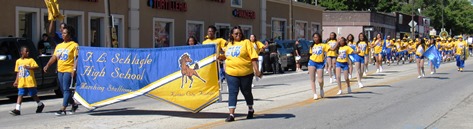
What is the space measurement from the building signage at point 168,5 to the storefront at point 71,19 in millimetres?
1740

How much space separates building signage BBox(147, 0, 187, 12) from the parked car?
14.3 meters

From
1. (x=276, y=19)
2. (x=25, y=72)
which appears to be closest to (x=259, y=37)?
(x=276, y=19)

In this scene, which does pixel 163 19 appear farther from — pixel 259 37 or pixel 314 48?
pixel 314 48

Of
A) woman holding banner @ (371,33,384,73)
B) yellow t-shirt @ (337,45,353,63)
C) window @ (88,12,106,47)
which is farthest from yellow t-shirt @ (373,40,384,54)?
window @ (88,12,106,47)

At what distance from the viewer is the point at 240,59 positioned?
416 inches

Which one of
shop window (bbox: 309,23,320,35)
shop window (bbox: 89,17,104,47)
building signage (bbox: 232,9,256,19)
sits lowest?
shop window (bbox: 89,17,104,47)

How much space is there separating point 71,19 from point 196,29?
10020 mm

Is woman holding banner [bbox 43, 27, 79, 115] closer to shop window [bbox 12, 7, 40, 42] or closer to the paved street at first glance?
the paved street

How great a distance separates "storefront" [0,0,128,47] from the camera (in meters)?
22.9

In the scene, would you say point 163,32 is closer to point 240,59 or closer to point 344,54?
point 344,54

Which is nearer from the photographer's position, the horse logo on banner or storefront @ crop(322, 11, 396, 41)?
the horse logo on banner

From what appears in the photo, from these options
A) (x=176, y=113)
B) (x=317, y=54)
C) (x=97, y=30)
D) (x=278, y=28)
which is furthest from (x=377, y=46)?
(x=278, y=28)

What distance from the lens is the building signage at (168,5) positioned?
30578 mm

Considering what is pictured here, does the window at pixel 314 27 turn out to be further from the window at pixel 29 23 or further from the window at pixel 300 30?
the window at pixel 29 23
